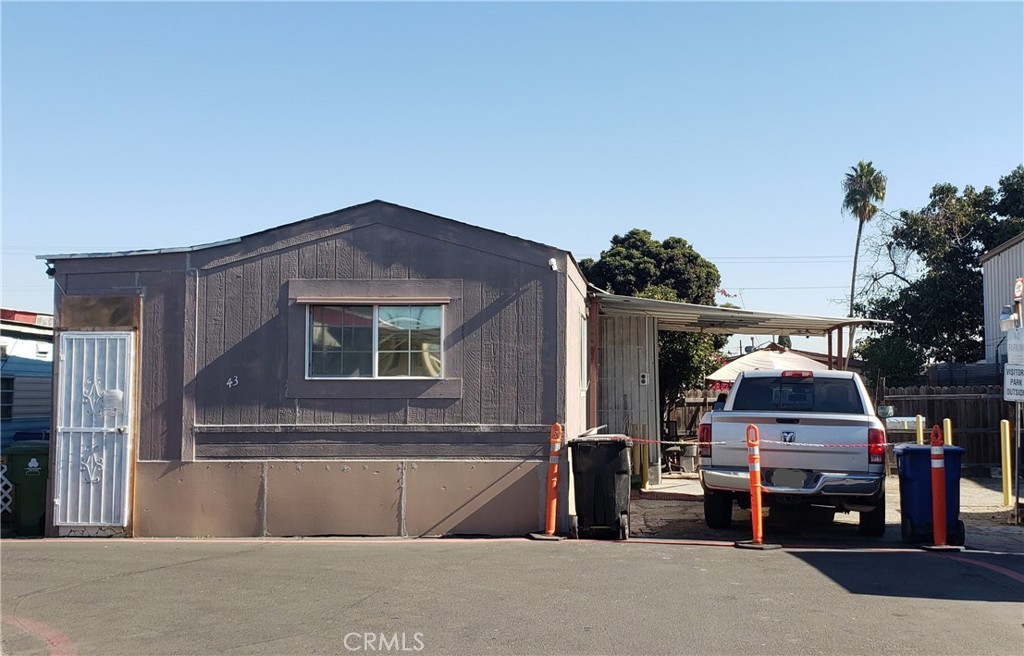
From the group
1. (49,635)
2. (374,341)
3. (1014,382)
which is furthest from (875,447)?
(49,635)

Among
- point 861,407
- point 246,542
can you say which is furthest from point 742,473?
Result: point 246,542

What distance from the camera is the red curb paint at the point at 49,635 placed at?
6324 mm

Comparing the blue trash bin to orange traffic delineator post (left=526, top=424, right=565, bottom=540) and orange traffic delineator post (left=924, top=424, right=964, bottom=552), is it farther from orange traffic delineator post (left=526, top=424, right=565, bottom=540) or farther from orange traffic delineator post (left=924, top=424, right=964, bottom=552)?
orange traffic delineator post (left=526, top=424, right=565, bottom=540)

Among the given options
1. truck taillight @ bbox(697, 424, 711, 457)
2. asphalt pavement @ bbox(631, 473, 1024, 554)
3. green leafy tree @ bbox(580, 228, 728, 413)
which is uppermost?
green leafy tree @ bbox(580, 228, 728, 413)

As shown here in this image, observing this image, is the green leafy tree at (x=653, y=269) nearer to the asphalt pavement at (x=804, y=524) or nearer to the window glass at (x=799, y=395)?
the asphalt pavement at (x=804, y=524)

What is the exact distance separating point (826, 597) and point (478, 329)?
5.50 m

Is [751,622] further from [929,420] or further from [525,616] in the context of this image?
[929,420]

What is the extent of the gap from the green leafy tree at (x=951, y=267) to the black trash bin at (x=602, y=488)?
2428 centimetres

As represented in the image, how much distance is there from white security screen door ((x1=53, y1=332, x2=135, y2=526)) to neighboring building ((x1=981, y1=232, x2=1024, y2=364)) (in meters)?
19.7

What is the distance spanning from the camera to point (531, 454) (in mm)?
11227

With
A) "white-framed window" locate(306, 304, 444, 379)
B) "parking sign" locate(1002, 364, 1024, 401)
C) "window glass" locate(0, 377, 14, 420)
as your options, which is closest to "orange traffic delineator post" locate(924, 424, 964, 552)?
"parking sign" locate(1002, 364, 1024, 401)

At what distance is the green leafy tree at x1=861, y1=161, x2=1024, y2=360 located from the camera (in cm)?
3172

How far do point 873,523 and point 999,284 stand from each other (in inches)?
621

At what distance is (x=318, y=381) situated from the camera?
11.4 m
